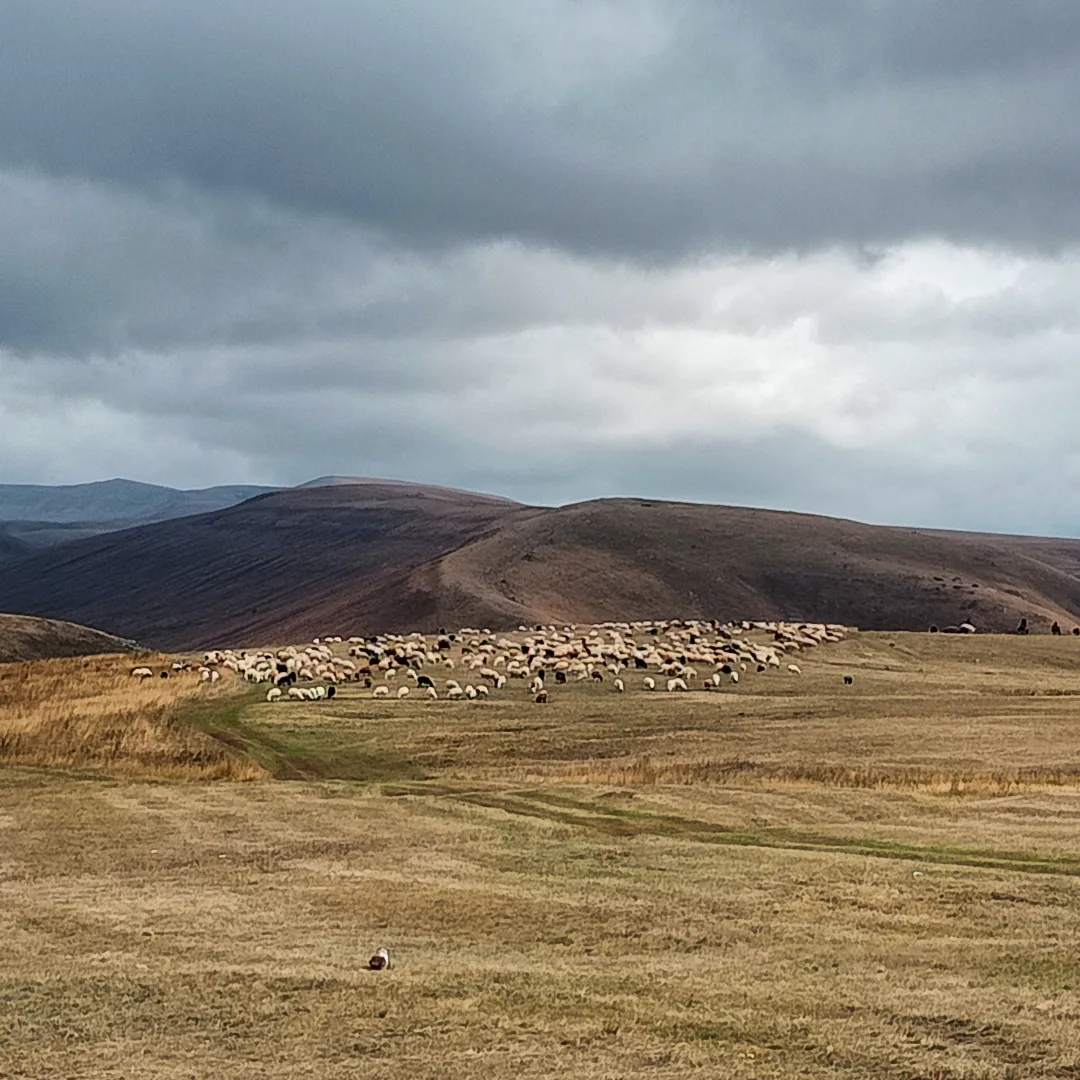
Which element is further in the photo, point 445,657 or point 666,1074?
point 445,657

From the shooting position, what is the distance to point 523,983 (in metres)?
10.9

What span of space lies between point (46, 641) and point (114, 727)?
211ft

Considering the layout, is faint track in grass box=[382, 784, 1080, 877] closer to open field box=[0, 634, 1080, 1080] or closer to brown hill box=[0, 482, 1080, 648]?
open field box=[0, 634, 1080, 1080]

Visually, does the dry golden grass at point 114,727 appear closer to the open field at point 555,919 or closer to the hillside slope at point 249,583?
the open field at point 555,919

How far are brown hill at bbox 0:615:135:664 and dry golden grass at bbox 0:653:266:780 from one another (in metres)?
45.3

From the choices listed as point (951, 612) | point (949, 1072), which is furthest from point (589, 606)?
point (949, 1072)

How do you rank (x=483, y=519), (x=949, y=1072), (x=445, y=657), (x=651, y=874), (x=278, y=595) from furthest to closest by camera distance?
(x=483, y=519) → (x=278, y=595) → (x=445, y=657) → (x=651, y=874) → (x=949, y=1072)

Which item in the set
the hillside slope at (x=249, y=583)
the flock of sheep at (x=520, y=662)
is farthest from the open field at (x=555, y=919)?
the hillside slope at (x=249, y=583)

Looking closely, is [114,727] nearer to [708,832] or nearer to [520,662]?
[520,662]

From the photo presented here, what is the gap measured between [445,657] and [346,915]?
34.8 meters

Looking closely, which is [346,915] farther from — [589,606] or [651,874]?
[589,606]

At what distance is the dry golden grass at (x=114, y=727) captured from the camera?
2792cm

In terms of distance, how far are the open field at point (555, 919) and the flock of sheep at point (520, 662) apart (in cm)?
1300

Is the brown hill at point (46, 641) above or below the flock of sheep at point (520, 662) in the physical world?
below
